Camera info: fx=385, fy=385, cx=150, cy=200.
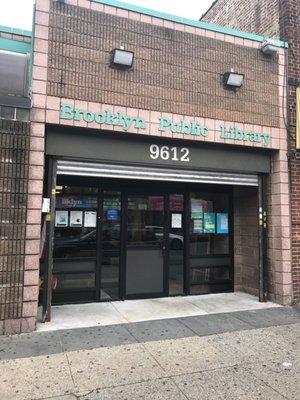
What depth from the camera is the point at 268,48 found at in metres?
7.58

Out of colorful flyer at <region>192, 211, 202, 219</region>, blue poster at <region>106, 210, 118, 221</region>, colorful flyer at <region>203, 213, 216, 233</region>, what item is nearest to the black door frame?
blue poster at <region>106, 210, 118, 221</region>

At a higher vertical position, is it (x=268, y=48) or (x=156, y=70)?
(x=268, y=48)

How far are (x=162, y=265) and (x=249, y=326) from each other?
2295mm

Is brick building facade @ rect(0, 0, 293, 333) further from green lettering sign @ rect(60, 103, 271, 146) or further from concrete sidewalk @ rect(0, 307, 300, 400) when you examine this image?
concrete sidewalk @ rect(0, 307, 300, 400)

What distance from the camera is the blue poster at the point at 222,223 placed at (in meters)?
8.50

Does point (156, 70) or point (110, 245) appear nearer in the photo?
point (156, 70)

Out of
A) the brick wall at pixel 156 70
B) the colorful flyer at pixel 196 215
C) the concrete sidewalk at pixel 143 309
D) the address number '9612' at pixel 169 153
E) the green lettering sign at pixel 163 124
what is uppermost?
the brick wall at pixel 156 70

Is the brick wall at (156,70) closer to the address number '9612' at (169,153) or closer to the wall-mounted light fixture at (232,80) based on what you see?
the wall-mounted light fixture at (232,80)

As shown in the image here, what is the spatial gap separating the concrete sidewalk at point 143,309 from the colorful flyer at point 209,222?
139 cm

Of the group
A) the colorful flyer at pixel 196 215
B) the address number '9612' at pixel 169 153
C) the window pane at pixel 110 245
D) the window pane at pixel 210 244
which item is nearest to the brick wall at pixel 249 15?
the address number '9612' at pixel 169 153

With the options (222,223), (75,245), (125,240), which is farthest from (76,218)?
(222,223)

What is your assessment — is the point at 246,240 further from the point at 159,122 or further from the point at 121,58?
the point at 121,58

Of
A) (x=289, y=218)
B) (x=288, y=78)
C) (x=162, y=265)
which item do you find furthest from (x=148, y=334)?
(x=288, y=78)

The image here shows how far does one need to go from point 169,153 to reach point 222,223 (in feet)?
7.94
